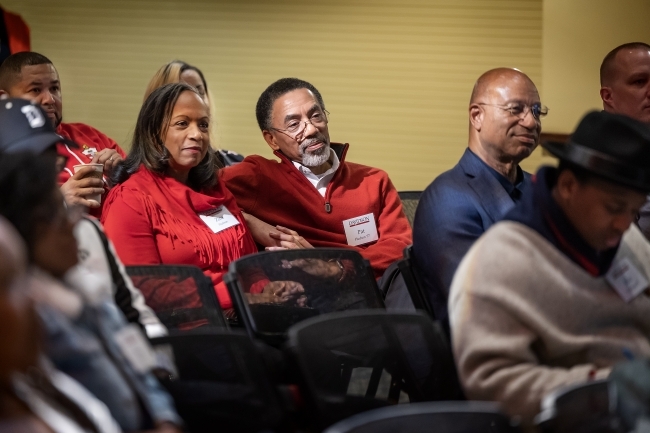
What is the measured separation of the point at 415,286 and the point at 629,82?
6.53 ft

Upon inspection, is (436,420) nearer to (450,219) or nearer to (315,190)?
(450,219)

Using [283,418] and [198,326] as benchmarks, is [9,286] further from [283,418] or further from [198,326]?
[198,326]

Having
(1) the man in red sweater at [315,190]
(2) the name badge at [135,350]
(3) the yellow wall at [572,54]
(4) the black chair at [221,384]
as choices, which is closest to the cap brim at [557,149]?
(4) the black chair at [221,384]

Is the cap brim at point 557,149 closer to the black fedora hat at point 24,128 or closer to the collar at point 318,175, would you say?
the black fedora hat at point 24,128

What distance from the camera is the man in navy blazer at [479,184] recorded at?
3281mm

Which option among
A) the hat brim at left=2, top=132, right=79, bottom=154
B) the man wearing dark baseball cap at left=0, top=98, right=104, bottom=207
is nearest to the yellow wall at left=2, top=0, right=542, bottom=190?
the man wearing dark baseball cap at left=0, top=98, right=104, bottom=207

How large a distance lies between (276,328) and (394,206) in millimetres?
1544

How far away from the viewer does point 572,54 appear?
6.32m

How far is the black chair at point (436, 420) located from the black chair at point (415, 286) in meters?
1.40

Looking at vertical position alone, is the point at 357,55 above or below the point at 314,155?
above

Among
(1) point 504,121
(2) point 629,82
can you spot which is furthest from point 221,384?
(2) point 629,82

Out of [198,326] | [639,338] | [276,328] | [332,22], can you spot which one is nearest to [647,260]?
[639,338]

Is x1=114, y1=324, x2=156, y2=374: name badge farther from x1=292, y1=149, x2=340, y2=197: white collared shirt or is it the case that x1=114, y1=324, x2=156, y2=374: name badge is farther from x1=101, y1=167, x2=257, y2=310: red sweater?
x1=292, y1=149, x2=340, y2=197: white collared shirt

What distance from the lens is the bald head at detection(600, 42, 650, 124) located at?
4.55m
